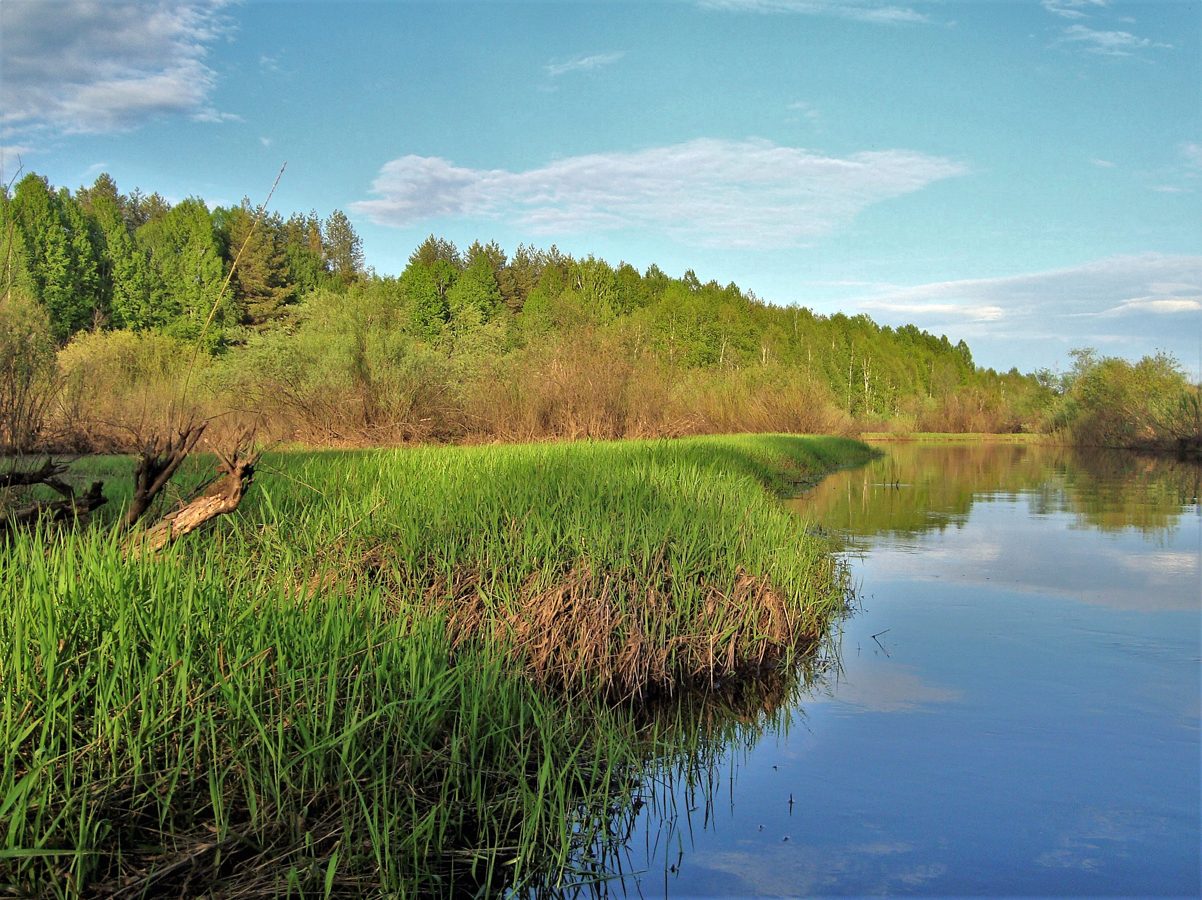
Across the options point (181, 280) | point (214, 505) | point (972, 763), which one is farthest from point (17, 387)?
point (181, 280)

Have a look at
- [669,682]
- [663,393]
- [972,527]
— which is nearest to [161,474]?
[669,682]

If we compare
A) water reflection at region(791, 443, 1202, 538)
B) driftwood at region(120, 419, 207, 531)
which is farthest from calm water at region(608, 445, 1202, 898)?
water reflection at region(791, 443, 1202, 538)

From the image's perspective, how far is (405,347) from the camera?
18.2m

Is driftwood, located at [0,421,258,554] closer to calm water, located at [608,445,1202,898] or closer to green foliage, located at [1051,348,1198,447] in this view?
calm water, located at [608,445,1202,898]

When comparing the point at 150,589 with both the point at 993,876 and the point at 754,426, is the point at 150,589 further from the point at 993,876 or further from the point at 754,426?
the point at 754,426

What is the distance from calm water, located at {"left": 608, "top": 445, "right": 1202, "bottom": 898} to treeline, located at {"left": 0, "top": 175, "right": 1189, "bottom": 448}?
2993mm

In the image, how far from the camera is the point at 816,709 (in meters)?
4.38

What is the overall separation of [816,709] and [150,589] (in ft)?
11.5

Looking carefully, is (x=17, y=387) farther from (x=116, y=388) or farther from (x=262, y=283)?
(x=262, y=283)

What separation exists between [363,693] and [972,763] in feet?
9.34

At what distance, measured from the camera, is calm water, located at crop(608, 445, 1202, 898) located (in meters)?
2.81

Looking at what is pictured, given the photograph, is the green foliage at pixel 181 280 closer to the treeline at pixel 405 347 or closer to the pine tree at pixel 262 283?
the treeline at pixel 405 347

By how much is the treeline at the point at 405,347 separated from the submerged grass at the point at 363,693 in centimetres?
106

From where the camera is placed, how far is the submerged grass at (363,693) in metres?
2.38
